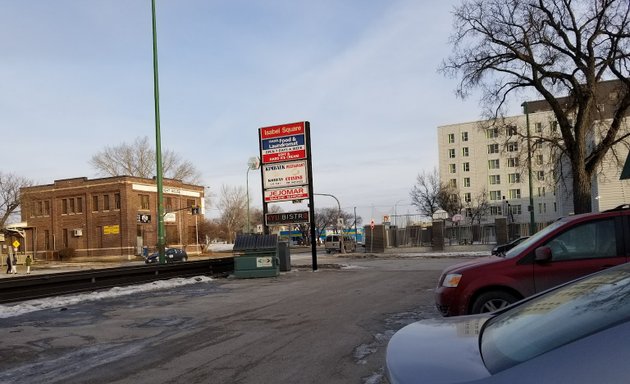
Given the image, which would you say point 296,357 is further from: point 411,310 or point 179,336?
point 411,310

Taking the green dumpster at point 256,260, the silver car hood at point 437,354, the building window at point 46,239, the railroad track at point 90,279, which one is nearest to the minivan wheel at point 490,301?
the silver car hood at point 437,354

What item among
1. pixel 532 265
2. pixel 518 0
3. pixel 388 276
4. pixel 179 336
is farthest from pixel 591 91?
pixel 179 336

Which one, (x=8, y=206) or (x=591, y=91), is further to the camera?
(x=8, y=206)

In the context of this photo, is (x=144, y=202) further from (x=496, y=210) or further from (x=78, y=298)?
(x=496, y=210)

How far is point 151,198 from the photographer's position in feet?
216

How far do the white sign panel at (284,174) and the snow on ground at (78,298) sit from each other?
24.4 ft

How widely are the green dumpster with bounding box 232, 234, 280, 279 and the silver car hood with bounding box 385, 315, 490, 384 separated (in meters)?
17.8

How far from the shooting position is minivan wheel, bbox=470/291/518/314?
769cm

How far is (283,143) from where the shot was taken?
25.4 meters

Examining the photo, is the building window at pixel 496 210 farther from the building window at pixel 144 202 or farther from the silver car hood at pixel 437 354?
the silver car hood at pixel 437 354

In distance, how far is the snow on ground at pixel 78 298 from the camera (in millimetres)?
12477

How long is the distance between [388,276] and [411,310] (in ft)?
29.9

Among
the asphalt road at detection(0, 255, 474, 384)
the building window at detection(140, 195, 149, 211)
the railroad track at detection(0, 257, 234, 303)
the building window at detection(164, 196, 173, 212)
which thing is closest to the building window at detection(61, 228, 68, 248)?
the building window at detection(140, 195, 149, 211)

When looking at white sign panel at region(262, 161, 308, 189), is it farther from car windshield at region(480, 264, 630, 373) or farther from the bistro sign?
car windshield at region(480, 264, 630, 373)
